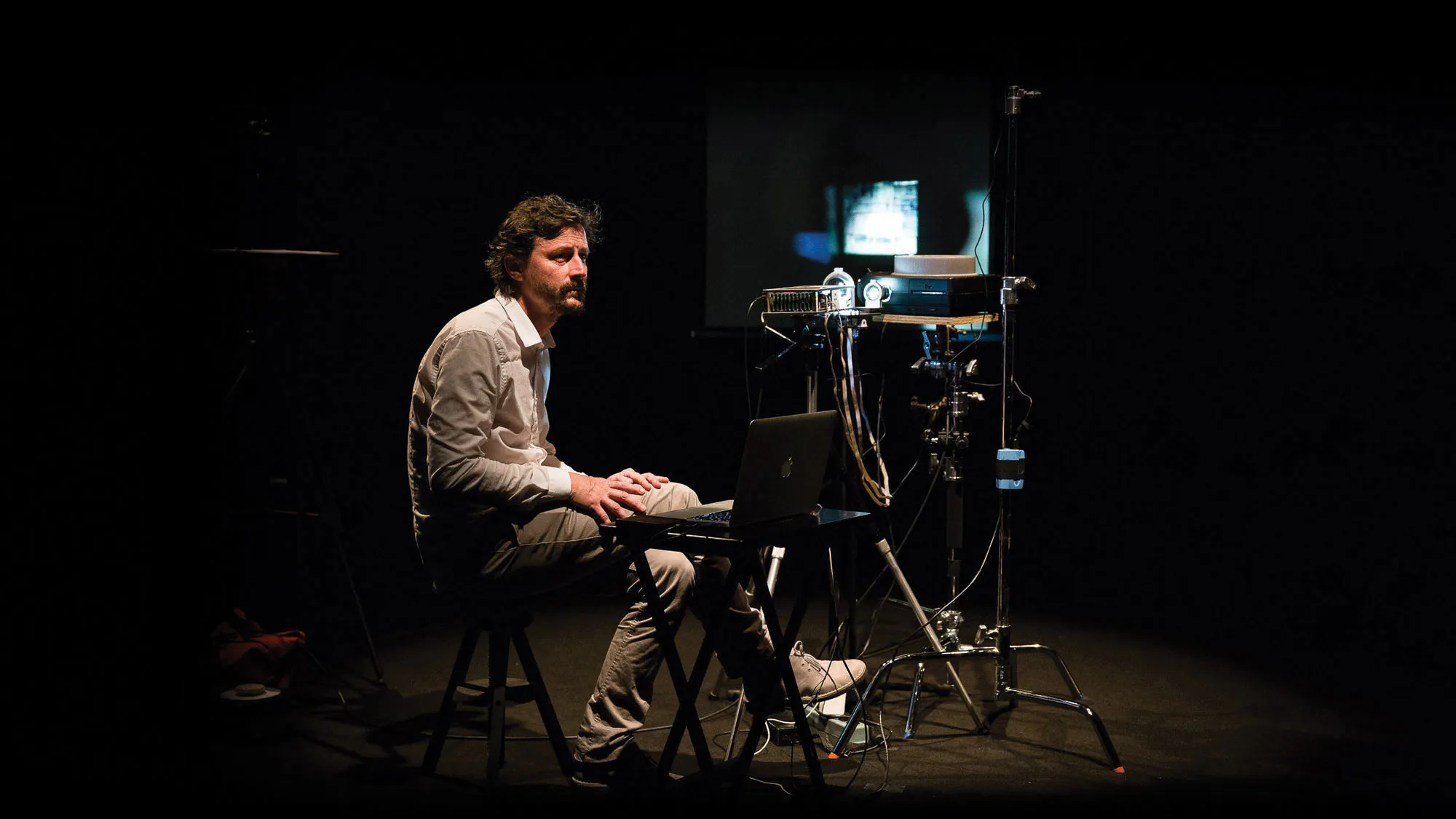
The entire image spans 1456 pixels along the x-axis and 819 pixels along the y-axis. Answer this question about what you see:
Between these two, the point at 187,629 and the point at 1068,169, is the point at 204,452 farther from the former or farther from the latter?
the point at 1068,169

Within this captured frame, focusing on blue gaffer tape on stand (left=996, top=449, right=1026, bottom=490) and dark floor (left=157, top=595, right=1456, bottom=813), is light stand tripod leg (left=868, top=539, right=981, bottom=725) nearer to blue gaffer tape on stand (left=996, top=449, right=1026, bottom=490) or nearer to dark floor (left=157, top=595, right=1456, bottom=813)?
dark floor (left=157, top=595, right=1456, bottom=813)

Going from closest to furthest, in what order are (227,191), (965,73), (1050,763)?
(1050,763), (227,191), (965,73)

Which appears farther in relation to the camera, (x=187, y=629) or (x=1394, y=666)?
(x=1394, y=666)

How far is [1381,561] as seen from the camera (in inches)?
201

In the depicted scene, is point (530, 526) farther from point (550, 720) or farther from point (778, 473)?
point (778, 473)

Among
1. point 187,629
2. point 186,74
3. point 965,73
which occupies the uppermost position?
point 965,73

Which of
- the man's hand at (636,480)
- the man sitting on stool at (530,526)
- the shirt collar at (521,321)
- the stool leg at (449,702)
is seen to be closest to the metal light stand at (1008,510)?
the man sitting on stool at (530,526)

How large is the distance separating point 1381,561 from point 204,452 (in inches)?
179

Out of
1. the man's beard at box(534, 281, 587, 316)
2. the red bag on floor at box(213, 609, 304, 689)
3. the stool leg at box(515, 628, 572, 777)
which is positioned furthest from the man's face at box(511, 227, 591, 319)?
the red bag on floor at box(213, 609, 304, 689)

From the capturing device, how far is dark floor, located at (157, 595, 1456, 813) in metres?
3.13

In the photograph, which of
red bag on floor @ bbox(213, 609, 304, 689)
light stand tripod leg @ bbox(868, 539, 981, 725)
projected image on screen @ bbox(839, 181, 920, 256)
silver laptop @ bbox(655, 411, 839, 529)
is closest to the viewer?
silver laptop @ bbox(655, 411, 839, 529)

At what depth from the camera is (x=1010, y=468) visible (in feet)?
11.6

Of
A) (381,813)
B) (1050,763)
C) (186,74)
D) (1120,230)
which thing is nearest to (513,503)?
(381,813)

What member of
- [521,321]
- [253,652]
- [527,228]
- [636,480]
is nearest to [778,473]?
[636,480]
